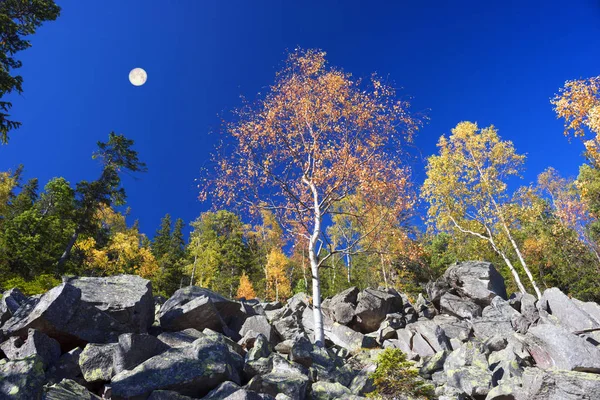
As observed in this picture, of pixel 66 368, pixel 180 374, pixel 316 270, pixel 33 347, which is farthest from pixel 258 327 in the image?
pixel 33 347

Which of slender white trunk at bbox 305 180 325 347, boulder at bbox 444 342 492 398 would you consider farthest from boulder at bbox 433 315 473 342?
slender white trunk at bbox 305 180 325 347

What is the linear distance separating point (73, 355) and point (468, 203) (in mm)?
27100

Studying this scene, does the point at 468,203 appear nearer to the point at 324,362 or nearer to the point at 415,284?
the point at 415,284

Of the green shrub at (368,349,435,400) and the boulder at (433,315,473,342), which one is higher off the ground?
the boulder at (433,315,473,342)

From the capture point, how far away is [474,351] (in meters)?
11.0

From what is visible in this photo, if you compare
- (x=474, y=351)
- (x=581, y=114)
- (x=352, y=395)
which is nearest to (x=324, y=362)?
(x=352, y=395)

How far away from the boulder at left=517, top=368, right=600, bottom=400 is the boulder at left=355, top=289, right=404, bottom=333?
11.9 metres

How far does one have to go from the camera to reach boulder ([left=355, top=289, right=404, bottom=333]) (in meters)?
18.8

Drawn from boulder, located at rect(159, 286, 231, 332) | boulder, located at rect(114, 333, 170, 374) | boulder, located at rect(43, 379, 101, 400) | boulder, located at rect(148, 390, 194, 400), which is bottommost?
boulder, located at rect(148, 390, 194, 400)

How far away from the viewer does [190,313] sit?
35.5ft

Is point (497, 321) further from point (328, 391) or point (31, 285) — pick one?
point (31, 285)

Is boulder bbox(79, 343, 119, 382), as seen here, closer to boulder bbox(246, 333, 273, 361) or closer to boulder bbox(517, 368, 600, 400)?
boulder bbox(246, 333, 273, 361)

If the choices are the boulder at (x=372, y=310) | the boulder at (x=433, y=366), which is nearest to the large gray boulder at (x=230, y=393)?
the boulder at (x=433, y=366)

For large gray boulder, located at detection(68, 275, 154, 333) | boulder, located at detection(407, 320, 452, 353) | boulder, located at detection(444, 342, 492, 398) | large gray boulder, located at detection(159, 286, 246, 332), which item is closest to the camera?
boulder, located at detection(444, 342, 492, 398)
